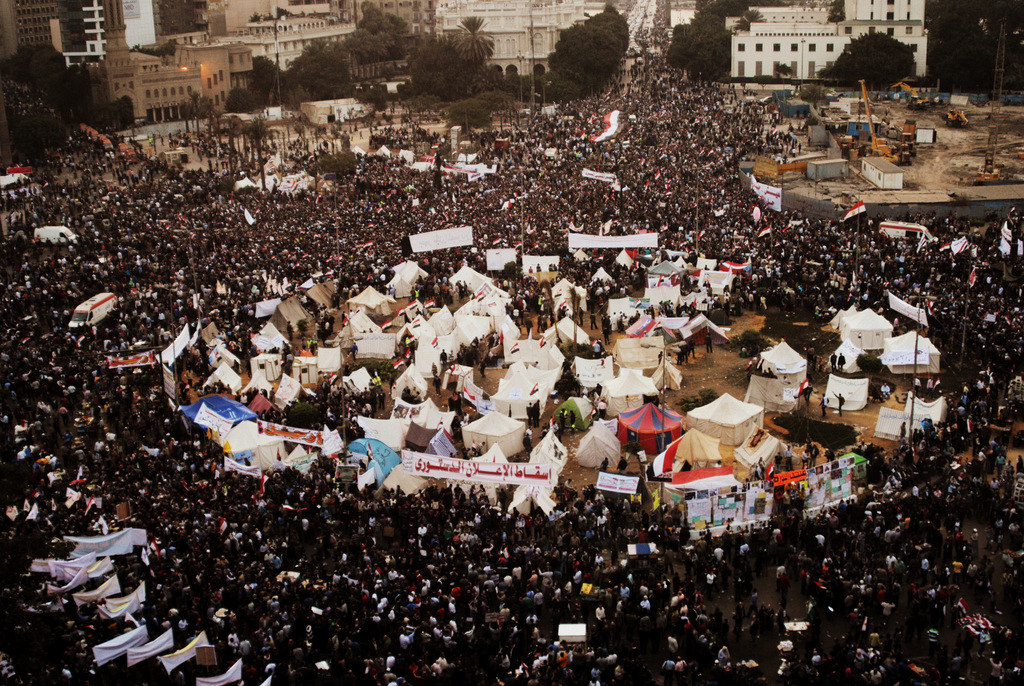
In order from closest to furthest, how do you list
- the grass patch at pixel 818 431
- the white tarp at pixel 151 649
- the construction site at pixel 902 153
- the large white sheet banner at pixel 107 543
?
the white tarp at pixel 151 649 < the large white sheet banner at pixel 107 543 < the grass patch at pixel 818 431 < the construction site at pixel 902 153

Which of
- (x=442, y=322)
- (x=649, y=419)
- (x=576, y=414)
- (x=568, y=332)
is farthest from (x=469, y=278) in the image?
(x=649, y=419)

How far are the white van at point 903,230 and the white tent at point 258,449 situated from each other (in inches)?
1014

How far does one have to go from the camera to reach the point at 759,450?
2620 cm

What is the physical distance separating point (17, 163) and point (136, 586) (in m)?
56.6

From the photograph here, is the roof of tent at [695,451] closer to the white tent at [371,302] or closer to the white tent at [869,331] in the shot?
the white tent at [869,331]

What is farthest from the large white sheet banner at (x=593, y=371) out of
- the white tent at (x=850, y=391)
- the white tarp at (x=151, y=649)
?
the white tarp at (x=151, y=649)

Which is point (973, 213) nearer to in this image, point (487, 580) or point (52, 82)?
point (487, 580)

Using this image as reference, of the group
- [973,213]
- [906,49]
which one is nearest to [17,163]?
[973,213]

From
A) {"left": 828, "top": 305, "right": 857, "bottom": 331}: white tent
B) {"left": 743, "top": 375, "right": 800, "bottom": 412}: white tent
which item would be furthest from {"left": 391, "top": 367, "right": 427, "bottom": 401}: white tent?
{"left": 828, "top": 305, "right": 857, "bottom": 331}: white tent

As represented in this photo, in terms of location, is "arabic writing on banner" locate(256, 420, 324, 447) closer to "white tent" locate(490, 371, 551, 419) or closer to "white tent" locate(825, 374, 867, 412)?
"white tent" locate(490, 371, 551, 419)

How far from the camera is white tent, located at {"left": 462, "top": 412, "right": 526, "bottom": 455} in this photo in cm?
2794

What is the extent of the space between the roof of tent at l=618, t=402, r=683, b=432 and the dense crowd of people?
3.65m

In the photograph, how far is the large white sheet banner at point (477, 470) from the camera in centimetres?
2415

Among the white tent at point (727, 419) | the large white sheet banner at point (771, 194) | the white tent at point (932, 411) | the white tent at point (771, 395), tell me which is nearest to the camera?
the white tent at point (932, 411)
